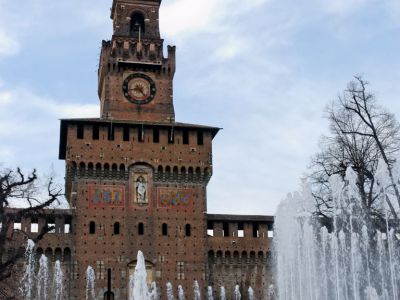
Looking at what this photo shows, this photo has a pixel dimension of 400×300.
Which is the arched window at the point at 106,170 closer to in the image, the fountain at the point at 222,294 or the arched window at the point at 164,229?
the arched window at the point at 164,229

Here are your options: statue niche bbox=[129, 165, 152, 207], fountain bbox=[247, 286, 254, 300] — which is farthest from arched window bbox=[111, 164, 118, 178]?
fountain bbox=[247, 286, 254, 300]

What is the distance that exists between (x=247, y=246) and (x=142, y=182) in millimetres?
6514

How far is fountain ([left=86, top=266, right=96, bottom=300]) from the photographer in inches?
1391

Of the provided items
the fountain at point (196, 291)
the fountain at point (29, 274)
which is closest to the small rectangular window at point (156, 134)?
the fountain at point (196, 291)

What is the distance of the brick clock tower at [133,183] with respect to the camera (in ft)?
119

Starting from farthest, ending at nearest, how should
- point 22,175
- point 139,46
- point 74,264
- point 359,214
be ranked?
1. point 139,46
2. point 74,264
3. point 359,214
4. point 22,175

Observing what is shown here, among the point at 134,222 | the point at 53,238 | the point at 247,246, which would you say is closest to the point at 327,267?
the point at 247,246

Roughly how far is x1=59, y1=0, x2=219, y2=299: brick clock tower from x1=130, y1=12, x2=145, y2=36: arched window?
1683 mm

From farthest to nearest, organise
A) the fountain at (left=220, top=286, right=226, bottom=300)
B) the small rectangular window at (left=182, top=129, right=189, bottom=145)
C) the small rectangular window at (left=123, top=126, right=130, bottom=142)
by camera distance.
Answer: the small rectangular window at (left=182, top=129, right=189, bottom=145) → the small rectangular window at (left=123, top=126, right=130, bottom=142) → the fountain at (left=220, top=286, right=226, bottom=300)

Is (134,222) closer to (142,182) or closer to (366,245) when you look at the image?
(142,182)

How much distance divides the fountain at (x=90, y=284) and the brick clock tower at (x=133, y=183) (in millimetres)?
220

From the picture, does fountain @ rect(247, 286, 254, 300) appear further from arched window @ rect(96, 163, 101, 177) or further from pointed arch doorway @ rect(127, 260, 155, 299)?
arched window @ rect(96, 163, 101, 177)

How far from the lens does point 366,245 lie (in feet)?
95.2

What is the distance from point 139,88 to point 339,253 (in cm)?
1624
